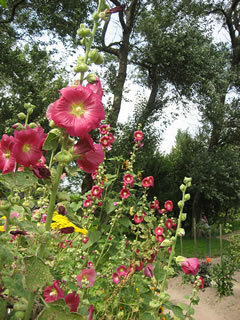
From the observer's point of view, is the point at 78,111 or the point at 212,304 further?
the point at 212,304

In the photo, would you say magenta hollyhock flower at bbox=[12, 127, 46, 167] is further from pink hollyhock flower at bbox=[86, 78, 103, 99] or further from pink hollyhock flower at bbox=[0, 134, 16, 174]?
pink hollyhock flower at bbox=[86, 78, 103, 99]

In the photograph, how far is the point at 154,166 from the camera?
14.1 meters

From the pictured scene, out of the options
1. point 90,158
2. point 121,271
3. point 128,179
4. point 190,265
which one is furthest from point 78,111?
point 128,179

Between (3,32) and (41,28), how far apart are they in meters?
1.31

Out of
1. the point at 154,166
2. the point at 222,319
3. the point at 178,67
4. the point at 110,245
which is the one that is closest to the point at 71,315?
the point at 110,245

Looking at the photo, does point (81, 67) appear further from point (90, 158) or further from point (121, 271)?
point (121, 271)

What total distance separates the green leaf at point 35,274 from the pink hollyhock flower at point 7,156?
0.21 meters

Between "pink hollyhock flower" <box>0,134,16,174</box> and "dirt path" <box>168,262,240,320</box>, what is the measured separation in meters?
3.77

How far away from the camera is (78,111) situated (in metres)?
0.70

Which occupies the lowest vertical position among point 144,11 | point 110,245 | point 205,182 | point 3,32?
point 110,245

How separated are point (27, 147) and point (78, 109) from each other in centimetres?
14

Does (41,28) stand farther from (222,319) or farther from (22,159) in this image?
(22,159)

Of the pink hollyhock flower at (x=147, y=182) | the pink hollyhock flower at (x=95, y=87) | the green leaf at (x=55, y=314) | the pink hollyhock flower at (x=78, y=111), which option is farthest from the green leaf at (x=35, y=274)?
the pink hollyhock flower at (x=147, y=182)

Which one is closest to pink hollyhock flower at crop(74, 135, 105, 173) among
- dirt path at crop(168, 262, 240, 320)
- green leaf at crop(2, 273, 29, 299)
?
green leaf at crop(2, 273, 29, 299)
